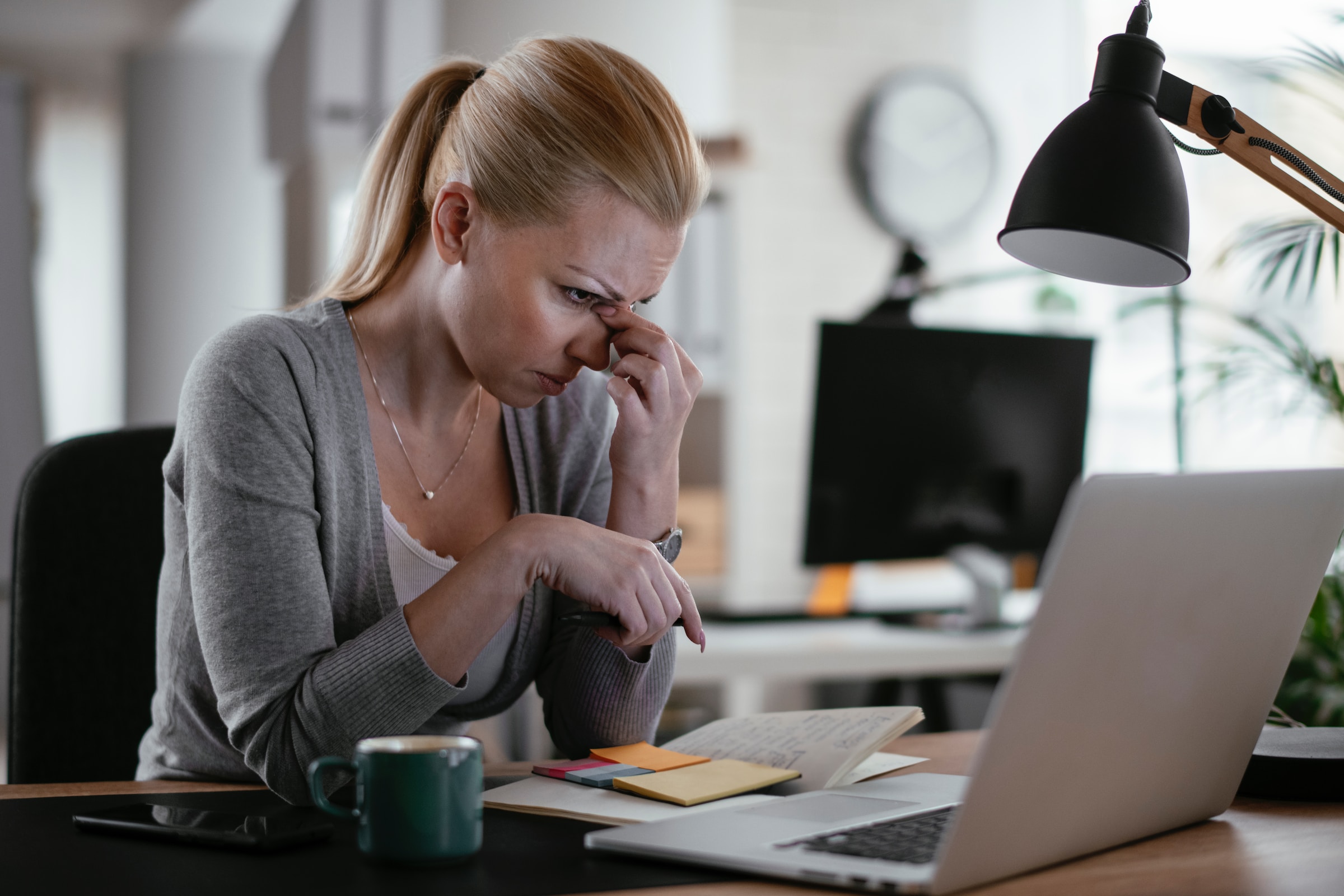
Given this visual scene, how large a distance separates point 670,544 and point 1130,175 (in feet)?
1.76

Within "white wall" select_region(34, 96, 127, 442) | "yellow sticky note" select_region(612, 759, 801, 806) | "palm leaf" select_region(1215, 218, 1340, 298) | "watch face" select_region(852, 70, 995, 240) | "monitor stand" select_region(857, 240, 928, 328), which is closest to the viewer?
"yellow sticky note" select_region(612, 759, 801, 806)

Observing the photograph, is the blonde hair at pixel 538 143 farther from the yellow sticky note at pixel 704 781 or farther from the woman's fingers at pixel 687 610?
the yellow sticky note at pixel 704 781

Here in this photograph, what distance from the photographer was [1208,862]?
684 millimetres

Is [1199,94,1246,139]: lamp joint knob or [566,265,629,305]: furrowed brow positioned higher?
[1199,94,1246,139]: lamp joint knob

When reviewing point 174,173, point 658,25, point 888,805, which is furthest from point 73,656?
point 174,173

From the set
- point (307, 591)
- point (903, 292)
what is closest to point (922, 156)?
point (903, 292)

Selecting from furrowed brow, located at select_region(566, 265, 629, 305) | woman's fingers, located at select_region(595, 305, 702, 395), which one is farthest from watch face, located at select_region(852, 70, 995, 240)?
furrowed brow, located at select_region(566, 265, 629, 305)

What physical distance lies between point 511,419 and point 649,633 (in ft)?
1.21

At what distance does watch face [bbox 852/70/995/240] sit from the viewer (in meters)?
3.64

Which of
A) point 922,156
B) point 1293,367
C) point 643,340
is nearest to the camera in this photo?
point 643,340

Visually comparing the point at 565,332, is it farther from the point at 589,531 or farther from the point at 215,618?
the point at 215,618

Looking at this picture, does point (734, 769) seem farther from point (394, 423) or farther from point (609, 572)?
point (394, 423)

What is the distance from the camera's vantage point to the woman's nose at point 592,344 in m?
1.06

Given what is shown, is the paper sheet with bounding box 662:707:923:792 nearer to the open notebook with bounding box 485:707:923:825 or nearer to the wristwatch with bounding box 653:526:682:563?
the open notebook with bounding box 485:707:923:825
